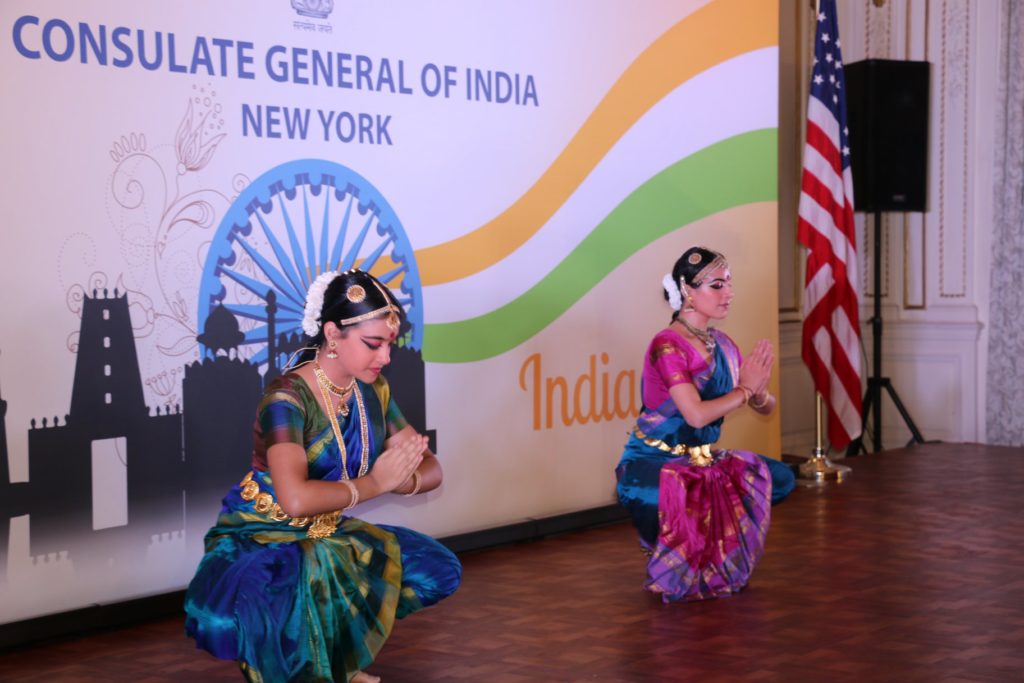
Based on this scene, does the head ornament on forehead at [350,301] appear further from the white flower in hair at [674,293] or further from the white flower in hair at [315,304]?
the white flower in hair at [674,293]

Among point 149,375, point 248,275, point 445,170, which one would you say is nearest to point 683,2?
point 445,170

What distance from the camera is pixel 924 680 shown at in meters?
3.60

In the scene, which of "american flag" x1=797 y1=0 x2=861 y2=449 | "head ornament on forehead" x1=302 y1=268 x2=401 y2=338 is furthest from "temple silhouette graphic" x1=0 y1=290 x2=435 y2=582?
"american flag" x1=797 y1=0 x2=861 y2=449

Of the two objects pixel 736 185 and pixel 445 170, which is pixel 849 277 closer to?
pixel 736 185

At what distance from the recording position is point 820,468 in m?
7.28

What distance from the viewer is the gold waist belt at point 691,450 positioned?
4.64 meters

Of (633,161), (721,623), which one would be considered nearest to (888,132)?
(633,161)

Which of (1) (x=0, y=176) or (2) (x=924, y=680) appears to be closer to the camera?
(2) (x=924, y=680)

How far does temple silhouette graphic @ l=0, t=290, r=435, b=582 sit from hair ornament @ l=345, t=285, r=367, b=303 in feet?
4.56

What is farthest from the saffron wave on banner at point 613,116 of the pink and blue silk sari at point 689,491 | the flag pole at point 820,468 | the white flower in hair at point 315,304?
the flag pole at point 820,468

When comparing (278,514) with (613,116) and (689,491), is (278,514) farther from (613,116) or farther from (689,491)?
(613,116)

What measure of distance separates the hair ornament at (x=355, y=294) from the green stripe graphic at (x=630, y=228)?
81.4 inches

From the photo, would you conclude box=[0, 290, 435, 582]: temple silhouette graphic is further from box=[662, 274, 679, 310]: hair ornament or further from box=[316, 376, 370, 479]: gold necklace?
box=[662, 274, 679, 310]: hair ornament

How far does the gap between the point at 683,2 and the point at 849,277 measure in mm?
1958
